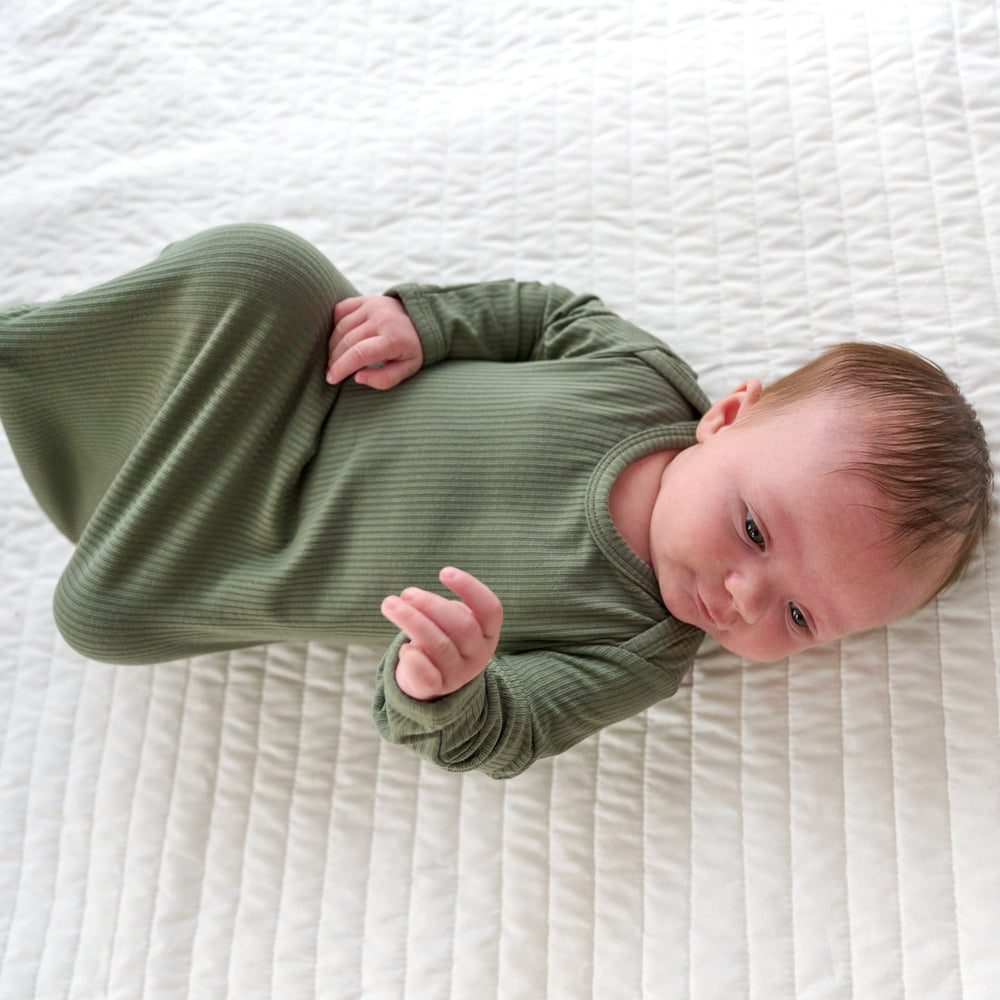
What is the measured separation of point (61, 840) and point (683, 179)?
1.10 meters

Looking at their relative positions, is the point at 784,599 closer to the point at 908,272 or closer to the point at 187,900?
the point at 908,272

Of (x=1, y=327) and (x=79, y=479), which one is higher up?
(x=1, y=327)

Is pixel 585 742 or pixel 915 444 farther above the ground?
pixel 915 444

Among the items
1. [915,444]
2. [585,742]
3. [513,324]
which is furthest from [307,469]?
[915,444]

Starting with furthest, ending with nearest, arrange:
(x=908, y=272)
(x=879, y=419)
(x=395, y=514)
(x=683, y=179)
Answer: (x=683, y=179) < (x=908, y=272) < (x=395, y=514) < (x=879, y=419)

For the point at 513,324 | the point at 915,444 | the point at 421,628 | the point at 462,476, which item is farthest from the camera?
the point at 513,324

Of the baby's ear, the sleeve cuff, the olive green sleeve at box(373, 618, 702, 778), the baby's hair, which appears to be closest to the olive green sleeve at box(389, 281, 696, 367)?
the sleeve cuff

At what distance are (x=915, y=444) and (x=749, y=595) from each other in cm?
20

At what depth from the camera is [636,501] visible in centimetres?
101

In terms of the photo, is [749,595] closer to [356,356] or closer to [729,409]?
[729,409]

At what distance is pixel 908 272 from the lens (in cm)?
110

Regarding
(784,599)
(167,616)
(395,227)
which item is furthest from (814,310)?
(167,616)

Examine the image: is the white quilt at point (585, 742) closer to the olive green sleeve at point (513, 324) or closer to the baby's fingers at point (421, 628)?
the olive green sleeve at point (513, 324)

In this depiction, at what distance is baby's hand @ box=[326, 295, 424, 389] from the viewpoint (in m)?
1.02
